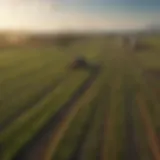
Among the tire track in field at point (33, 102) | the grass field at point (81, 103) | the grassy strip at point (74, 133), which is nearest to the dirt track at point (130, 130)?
the grass field at point (81, 103)

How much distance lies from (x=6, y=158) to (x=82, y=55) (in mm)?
504

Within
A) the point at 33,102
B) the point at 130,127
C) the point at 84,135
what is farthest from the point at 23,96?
the point at 130,127

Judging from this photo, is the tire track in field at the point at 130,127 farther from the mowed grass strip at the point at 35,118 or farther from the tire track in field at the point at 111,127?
the mowed grass strip at the point at 35,118

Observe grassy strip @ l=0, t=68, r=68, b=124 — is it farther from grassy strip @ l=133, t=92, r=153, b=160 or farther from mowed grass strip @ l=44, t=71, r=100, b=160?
grassy strip @ l=133, t=92, r=153, b=160

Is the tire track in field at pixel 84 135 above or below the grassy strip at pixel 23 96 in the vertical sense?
below

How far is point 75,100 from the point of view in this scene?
1.19 m

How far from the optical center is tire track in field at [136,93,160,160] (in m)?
1.08

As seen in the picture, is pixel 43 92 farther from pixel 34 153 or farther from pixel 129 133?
pixel 129 133

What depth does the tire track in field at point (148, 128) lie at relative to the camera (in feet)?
3.53

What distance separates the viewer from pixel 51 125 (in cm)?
113

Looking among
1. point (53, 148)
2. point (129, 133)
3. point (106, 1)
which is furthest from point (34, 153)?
point (106, 1)

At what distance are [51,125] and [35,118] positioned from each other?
68 millimetres

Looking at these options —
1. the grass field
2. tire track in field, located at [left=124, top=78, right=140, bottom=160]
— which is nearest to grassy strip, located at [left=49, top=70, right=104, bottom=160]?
the grass field

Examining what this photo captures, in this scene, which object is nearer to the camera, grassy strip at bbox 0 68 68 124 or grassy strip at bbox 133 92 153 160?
grassy strip at bbox 133 92 153 160
